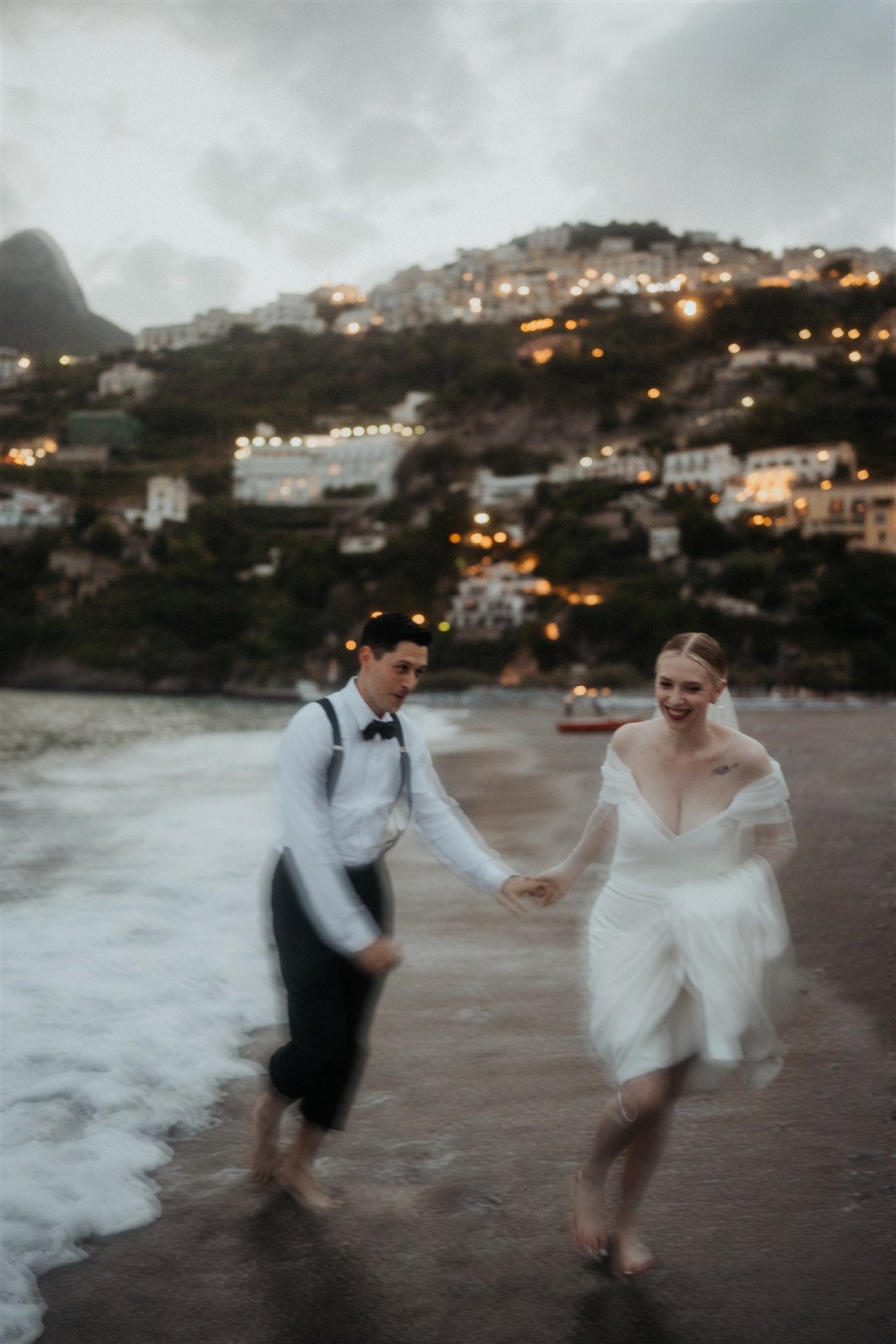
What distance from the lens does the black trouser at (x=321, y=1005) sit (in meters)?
3.26

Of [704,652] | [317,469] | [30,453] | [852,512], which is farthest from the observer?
[30,453]

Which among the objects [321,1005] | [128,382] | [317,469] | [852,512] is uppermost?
[128,382]

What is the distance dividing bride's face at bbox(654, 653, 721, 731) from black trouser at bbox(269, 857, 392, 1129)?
3.10 ft

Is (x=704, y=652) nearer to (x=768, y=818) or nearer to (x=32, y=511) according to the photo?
(x=768, y=818)

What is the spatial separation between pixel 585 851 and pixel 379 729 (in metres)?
0.69

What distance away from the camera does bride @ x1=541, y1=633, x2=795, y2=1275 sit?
9.28 ft

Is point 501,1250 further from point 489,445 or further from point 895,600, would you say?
point 489,445

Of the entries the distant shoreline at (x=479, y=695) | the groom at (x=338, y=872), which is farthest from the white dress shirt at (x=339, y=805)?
the distant shoreline at (x=479, y=695)

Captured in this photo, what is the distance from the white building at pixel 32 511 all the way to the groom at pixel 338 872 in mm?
107432

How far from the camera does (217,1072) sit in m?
4.73

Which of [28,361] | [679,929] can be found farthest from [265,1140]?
[28,361]

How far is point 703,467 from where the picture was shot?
9088 cm

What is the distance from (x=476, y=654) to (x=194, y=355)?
90.4 m

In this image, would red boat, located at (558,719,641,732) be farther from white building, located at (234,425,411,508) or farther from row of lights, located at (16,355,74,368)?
row of lights, located at (16,355,74,368)
